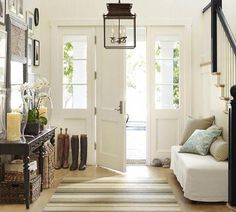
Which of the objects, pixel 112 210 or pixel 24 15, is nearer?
pixel 112 210

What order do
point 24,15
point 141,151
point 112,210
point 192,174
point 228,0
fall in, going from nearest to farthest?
1. point 112,210
2. point 192,174
3. point 24,15
4. point 228,0
5. point 141,151

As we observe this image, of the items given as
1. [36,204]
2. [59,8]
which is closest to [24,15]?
[59,8]

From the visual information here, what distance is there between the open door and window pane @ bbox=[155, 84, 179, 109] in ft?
2.57

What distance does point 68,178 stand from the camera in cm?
598

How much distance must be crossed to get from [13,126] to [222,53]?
2.79 m

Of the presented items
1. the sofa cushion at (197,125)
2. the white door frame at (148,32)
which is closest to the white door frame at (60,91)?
the white door frame at (148,32)

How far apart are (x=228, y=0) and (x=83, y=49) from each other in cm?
247

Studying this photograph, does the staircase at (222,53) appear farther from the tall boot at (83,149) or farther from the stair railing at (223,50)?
the tall boot at (83,149)

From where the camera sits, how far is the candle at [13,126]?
4.41 m

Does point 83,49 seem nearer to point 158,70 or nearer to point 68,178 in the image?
point 158,70

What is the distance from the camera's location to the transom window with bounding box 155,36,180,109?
23.4 feet

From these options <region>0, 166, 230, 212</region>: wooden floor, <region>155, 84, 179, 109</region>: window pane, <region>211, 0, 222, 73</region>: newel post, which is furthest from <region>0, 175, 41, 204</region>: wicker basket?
<region>155, 84, 179, 109</region>: window pane

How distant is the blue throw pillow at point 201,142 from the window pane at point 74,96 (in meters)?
2.15

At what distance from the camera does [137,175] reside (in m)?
6.25
